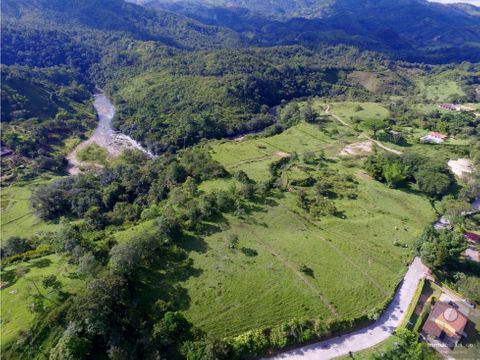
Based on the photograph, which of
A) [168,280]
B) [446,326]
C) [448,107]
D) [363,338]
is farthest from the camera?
[448,107]

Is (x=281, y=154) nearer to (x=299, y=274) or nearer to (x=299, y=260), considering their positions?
Answer: (x=299, y=260)

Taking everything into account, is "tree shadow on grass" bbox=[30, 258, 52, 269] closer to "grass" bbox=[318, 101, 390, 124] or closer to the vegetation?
the vegetation

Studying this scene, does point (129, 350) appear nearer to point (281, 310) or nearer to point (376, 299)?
point (281, 310)

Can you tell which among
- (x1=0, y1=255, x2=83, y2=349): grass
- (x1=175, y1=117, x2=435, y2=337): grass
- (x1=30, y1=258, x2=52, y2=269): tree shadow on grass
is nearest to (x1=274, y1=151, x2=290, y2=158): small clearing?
(x1=175, y1=117, x2=435, y2=337): grass

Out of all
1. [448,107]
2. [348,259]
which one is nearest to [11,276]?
[348,259]

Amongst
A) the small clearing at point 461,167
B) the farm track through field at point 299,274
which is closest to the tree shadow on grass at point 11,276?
the farm track through field at point 299,274

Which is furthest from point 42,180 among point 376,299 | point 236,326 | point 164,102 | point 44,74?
point 44,74
